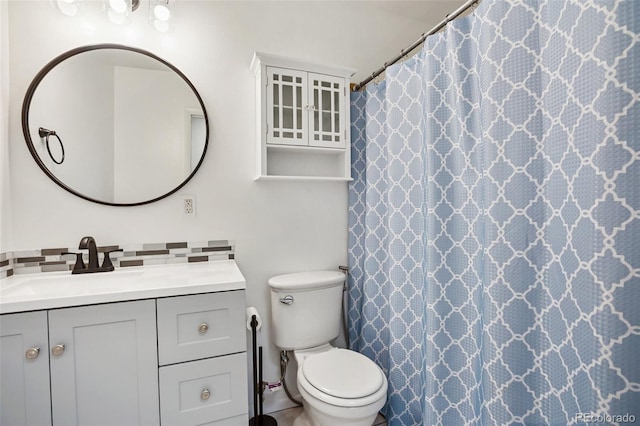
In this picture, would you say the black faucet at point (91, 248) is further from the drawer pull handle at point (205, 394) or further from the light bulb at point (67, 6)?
the light bulb at point (67, 6)

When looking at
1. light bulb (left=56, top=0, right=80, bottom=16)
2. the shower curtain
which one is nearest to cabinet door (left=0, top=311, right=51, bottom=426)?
light bulb (left=56, top=0, right=80, bottom=16)

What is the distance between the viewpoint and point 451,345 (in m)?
1.30

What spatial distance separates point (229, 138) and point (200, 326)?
3.36ft

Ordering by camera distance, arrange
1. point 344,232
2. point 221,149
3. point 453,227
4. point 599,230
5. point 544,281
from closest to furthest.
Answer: point 599,230 → point 544,281 → point 453,227 → point 221,149 → point 344,232

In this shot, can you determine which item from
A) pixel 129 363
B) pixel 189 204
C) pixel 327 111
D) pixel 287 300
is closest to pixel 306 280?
pixel 287 300

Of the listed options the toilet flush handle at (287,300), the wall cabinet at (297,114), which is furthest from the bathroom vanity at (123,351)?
the wall cabinet at (297,114)

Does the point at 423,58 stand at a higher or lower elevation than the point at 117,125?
higher

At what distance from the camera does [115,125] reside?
1.50 meters

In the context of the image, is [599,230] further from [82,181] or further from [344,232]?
[82,181]

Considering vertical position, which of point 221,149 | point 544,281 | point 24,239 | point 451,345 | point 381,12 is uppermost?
point 381,12

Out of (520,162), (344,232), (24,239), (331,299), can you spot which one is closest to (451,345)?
(331,299)

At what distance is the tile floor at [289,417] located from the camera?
5.69ft

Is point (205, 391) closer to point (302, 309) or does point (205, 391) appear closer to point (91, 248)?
point (302, 309)

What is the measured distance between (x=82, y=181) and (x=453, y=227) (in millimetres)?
1761
